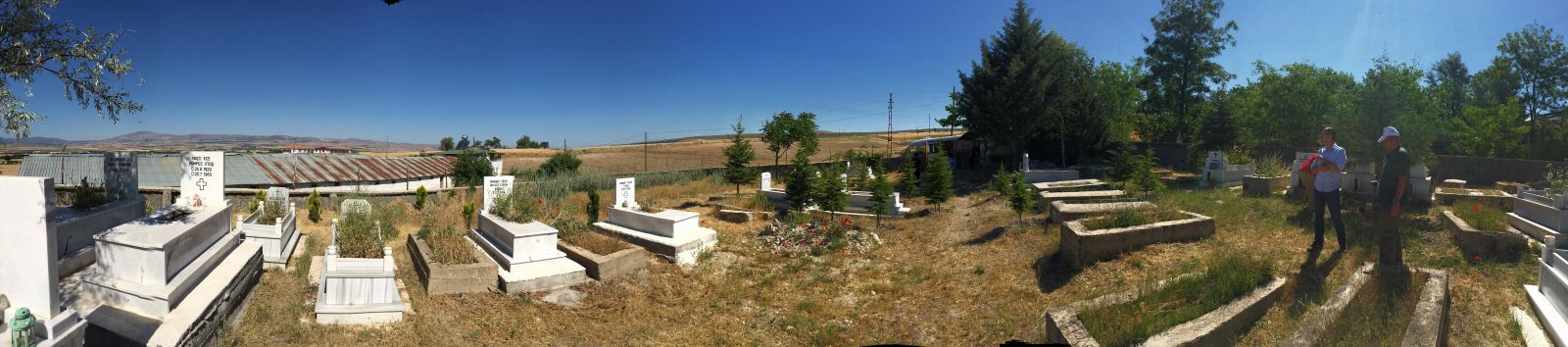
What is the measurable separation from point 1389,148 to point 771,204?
1150cm

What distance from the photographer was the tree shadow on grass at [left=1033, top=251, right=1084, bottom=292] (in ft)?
21.6

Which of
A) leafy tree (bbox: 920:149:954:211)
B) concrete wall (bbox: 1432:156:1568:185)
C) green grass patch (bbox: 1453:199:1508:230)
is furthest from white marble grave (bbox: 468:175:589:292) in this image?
concrete wall (bbox: 1432:156:1568:185)

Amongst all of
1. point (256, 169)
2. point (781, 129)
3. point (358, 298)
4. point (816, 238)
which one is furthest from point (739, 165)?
point (256, 169)

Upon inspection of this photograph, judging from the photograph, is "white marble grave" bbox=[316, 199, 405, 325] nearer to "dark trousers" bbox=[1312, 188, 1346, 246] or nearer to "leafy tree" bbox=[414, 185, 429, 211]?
"dark trousers" bbox=[1312, 188, 1346, 246]

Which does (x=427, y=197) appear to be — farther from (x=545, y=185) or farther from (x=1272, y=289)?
(x=1272, y=289)

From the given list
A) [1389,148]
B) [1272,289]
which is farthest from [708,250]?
[1389,148]

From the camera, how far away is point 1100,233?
690cm

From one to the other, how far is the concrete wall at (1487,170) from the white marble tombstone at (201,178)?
27.1 m

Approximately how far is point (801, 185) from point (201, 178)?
9882 millimetres

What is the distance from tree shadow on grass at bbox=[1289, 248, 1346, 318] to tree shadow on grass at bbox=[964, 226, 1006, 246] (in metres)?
4.12

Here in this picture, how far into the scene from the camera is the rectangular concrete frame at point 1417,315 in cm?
347

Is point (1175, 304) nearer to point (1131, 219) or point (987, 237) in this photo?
point (1131, 219)

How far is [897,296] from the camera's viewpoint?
23.9 feet

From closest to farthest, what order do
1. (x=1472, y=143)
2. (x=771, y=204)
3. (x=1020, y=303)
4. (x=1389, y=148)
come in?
(x=1389, y=148) → (x=1020, y=303) → (x=771, y=204) → (x=1472, y=143)
